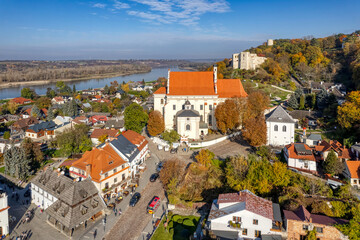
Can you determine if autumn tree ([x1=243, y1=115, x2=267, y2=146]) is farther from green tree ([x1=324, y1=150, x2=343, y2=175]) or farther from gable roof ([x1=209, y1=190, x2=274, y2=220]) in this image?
gable roof ([x1=209, y1=190, x2=274, y2=220])

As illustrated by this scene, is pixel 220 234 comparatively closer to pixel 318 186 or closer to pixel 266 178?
pixel 266 178

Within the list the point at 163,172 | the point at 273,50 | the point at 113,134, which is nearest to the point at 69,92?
the point at 113,134

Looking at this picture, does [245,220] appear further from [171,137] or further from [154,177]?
[171,137]

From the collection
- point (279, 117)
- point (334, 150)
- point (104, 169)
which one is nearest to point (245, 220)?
point (104, 169)

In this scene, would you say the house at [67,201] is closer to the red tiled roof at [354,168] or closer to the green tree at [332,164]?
the green tree at [332,164]

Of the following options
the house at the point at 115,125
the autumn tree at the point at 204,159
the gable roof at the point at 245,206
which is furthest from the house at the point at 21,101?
the gable roof at the point at 245,206

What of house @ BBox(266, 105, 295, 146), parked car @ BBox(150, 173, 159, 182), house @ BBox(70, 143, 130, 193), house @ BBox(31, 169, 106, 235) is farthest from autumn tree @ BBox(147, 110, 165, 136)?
house @ BBox(31, 169, 106, 235)
